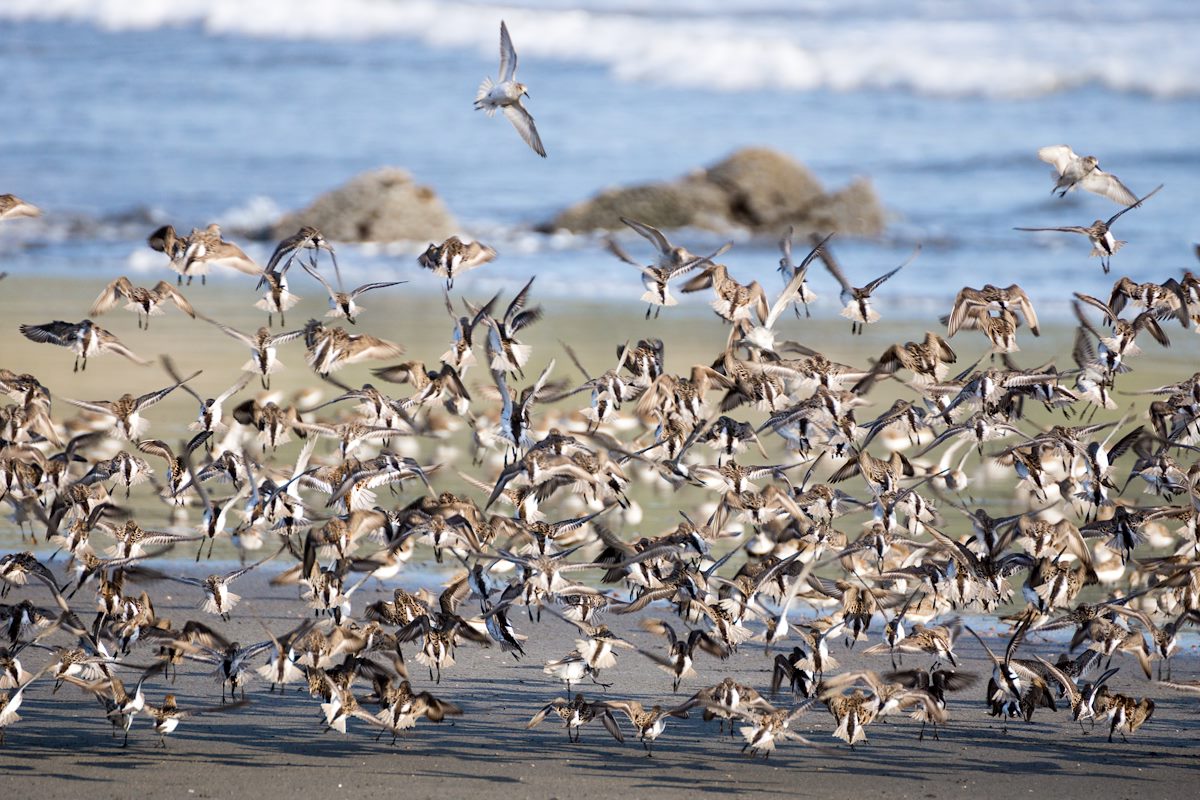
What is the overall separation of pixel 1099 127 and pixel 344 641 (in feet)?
126

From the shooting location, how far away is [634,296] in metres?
21.3

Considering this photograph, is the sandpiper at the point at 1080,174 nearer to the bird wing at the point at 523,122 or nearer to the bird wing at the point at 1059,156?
the bird wing at the point at 1059,156

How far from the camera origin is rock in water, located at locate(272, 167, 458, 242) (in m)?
26.5

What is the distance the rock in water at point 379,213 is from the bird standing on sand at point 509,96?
16428 millimetres

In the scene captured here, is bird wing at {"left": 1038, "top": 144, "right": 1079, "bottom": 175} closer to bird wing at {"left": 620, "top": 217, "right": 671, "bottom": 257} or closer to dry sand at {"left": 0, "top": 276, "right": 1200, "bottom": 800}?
bird wing at {"left": 620, "top": 217, "right": 671, "bottom": 257}

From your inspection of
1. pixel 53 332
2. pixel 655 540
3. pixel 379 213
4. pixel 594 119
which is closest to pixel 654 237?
pixel 655 540

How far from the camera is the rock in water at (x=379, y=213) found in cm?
2652

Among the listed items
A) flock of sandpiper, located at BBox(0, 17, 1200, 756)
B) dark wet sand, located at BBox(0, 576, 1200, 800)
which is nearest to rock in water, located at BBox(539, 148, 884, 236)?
flock of sandpiper, located at BBox(0, 17, 1200, 756)

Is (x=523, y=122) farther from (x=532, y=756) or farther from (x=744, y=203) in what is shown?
(x=744, y=203)

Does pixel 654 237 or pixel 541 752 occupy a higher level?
pixel 654 237

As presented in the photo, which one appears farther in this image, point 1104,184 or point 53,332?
point 1104,184

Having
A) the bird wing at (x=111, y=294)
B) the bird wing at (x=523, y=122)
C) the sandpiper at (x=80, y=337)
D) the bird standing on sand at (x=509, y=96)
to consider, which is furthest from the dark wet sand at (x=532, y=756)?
the bird standing on sand at (x=509, y=96)

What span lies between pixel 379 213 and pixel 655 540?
791 inches

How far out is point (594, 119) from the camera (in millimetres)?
44312
